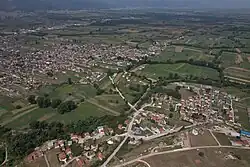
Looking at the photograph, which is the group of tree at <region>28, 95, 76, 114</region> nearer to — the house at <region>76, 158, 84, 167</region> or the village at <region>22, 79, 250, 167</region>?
the village at <region>22, 79, 250, 167</region>

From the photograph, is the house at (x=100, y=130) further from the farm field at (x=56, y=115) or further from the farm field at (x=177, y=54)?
the farm field at (x=177, y=54)

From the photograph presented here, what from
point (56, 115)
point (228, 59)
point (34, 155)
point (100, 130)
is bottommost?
point (34, 155)

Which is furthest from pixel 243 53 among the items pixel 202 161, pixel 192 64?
pixel 202 161

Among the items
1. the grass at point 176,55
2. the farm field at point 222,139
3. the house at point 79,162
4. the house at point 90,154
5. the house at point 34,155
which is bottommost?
the house at point 34,155

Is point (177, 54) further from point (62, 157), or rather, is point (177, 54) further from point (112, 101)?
point (62, 157)

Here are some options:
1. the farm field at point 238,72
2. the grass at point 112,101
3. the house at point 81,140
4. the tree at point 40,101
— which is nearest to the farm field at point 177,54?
the farm field at point 238,72

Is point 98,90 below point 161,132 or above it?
above

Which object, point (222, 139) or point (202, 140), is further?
point (222, 139)

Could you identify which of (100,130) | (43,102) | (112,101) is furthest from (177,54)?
(100,130)
